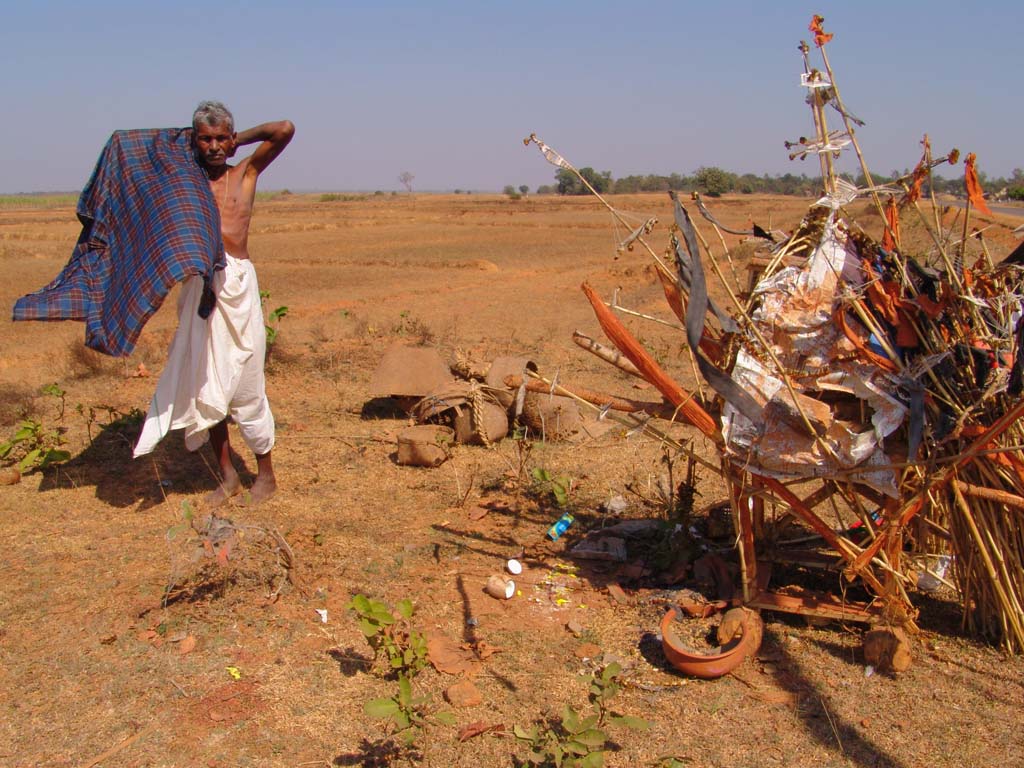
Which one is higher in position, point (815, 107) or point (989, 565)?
point (815, 107)

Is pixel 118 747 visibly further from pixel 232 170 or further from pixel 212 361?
pixel 232 170

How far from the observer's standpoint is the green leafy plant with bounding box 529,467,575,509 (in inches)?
175

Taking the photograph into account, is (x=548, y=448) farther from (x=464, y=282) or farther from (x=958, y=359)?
(x=464, y=282)

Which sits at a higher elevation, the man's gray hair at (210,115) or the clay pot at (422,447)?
the man's gray hair at (210,115)

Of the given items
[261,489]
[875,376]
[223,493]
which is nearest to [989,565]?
[875,376]

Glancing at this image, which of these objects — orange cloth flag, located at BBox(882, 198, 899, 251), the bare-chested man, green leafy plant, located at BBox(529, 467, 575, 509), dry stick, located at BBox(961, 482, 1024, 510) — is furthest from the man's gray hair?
dry stick, located at BBox(961, 482, 1024, 510)

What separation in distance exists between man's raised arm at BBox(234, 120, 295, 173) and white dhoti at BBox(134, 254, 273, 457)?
0.55m

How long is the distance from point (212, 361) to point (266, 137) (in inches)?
47.7

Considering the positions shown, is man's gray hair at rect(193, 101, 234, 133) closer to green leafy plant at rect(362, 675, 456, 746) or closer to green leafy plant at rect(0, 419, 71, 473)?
green leafy plant at rect(0, 419, 71, 473)

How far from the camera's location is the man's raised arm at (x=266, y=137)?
4.36 meters

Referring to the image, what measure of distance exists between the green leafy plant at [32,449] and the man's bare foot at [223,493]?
1.07 m

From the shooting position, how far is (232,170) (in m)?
4.36

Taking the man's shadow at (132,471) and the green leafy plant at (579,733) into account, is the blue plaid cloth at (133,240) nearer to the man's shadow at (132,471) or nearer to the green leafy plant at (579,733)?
the man's shadow at (132,471)

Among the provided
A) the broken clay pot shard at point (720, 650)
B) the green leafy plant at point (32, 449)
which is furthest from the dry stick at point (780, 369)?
the green leafy plant at point (32, 449)
